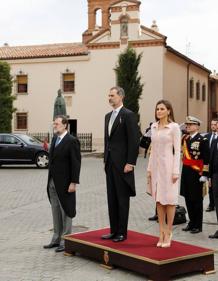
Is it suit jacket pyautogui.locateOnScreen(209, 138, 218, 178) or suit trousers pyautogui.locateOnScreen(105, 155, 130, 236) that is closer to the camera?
suit trousers pyautogui.locateOnScreen(105, 155, 130, 236)

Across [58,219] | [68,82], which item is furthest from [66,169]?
[68,82]

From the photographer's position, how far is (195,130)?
869 centimetres

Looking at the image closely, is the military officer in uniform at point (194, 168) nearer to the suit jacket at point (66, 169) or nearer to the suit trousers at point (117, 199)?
the suit trousers at point (117, 199)

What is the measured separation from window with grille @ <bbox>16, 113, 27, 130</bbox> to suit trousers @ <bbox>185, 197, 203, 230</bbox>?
3237cm

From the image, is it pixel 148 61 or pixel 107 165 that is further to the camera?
pixel 148 61

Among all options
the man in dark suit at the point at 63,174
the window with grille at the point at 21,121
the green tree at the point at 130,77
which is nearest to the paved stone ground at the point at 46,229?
the man in dark suit at the point at 63,174

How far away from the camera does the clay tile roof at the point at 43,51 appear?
38750mm

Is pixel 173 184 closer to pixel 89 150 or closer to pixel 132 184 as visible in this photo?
pixel 132 184

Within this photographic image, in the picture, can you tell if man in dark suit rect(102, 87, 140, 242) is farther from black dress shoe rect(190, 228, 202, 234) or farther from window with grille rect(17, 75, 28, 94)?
window with grille rect(17, 75, 28, 94)

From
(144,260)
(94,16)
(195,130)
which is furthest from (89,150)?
(144,260)

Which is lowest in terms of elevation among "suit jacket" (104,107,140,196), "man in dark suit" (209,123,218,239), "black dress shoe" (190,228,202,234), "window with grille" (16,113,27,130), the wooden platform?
"black dress shoe" (190,228,202,234)

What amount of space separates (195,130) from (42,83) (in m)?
31.8

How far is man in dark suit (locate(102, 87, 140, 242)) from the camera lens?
6.79 m

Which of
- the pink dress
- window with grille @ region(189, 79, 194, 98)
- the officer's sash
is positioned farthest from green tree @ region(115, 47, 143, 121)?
the pink dress
